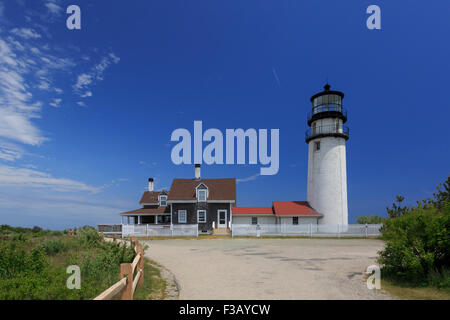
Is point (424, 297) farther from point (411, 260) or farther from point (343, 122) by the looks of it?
point (343, 122)

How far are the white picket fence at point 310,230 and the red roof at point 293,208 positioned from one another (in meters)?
1.50

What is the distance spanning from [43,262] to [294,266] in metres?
8.84

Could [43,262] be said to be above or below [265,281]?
above

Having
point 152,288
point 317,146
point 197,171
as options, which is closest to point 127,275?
point 152,288

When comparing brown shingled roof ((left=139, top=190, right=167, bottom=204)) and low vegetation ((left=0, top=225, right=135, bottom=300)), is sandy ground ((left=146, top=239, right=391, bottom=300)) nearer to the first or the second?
low vegetation ((left=0, top=225, right=135, bottom=300))

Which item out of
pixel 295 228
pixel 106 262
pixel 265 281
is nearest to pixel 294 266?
pixel 265 281

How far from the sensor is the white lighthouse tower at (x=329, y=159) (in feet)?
82.7

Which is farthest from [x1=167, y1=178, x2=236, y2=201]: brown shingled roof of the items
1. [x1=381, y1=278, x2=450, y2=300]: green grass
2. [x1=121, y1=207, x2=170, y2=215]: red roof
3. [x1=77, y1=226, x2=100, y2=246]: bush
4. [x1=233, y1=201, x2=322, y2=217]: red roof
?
[x1=381, y1=278, x2=450, y2=300]: green grass

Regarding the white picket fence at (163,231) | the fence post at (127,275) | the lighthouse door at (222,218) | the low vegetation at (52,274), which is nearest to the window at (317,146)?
the lighthouse door at (222,218)

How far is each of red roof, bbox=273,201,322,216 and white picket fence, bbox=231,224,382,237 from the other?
1504 millimetres

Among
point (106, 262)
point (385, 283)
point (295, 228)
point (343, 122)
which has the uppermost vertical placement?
point (343, 122)

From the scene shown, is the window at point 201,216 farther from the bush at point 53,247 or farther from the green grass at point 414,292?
the green grass at point 414,292

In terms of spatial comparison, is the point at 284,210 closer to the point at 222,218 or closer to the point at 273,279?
the point at 222,218

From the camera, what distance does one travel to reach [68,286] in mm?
5316
